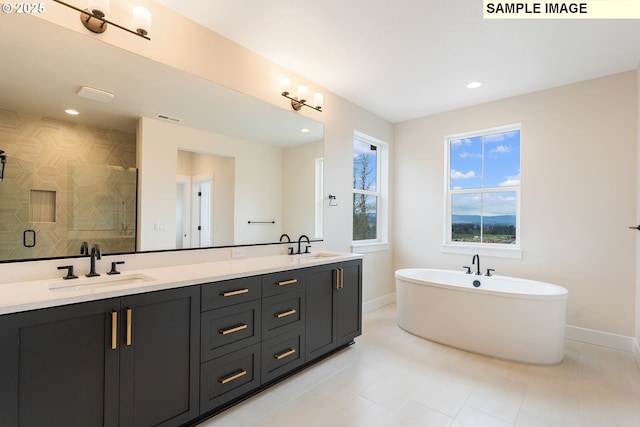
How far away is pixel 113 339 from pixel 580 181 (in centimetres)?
422

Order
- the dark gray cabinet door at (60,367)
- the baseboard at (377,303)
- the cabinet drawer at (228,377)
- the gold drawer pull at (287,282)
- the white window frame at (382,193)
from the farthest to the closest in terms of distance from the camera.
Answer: the white window frame at (382,193)
the baseboard at (377,303)
the gold drawer pull at (287,282)
the cabinet drawer at (228,377)
the dark gray cabinet door at (60,367)

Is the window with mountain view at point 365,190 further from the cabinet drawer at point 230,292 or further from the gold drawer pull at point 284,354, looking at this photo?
the cabinet drawer at point 230,292

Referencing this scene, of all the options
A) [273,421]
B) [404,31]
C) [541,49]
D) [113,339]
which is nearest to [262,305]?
[273,421]

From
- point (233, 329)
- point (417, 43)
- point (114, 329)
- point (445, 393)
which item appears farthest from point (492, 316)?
point (114, 329)

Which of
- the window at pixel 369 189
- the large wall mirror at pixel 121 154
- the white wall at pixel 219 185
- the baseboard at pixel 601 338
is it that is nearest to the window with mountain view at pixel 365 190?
the window at pixel 369 189

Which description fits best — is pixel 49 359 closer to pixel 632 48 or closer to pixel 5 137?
pixel 5 137

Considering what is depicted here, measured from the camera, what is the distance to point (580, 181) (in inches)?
125

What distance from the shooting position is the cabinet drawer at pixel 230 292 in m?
1.80

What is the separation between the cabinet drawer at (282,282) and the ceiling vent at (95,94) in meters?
1.53

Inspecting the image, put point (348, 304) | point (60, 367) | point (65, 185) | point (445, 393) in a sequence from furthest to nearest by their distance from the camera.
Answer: point (348, 304) → point (445, 393) → point (65, 185) → point (60, 367)

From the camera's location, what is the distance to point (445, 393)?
7.04 feet

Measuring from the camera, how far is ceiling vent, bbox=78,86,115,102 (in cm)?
183

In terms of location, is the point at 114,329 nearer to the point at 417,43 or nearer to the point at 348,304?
the point at 348,304

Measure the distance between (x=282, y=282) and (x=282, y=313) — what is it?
0.76 ft
